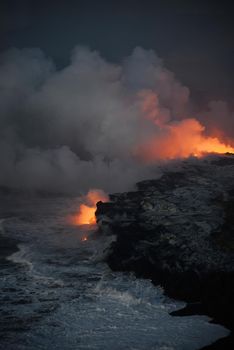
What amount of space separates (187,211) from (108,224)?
11.2 metres

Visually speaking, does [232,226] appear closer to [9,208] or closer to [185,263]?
[185,263]

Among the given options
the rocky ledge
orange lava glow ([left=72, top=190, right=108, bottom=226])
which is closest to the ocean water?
the rocky ledge

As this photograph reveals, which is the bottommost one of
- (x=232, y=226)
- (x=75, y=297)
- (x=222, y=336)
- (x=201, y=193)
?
(x=222, y=336)

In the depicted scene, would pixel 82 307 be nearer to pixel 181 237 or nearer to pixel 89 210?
pixel 181 237

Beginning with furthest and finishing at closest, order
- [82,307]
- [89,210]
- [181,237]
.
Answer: [89,210]
[181,237]
[82,307]

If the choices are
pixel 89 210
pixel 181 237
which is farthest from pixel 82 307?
pixel 89 210

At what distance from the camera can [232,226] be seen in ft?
145

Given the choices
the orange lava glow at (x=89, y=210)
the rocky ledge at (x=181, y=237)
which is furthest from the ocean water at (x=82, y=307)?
the orange lava glow at (x=89, y=210)

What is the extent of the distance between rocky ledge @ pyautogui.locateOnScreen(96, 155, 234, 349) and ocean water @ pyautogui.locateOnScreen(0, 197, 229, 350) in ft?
6.30

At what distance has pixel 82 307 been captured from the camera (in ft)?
104

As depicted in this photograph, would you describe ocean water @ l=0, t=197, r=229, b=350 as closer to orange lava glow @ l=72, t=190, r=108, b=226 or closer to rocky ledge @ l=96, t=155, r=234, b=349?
rocky ledge @ l=96, t=155, r=234, b=349

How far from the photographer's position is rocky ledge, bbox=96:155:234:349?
3481cm

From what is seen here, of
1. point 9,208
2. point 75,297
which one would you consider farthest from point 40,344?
point 9,208

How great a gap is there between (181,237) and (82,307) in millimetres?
15238
